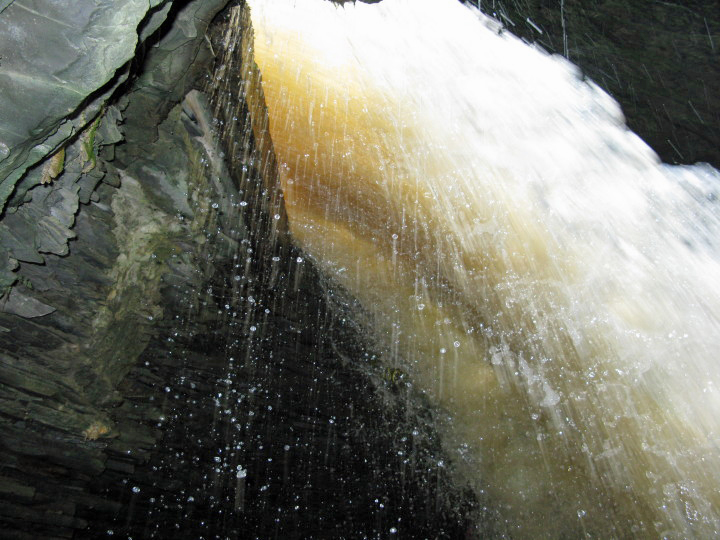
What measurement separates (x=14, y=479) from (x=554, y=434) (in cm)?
445

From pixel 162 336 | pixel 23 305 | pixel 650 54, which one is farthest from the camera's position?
pixel 650 54

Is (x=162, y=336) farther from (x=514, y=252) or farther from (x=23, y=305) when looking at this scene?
(x=514, y=252)

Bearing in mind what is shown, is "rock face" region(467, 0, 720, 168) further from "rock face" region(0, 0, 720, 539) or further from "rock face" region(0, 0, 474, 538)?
"rock face" region(0, 0, 474, 538)

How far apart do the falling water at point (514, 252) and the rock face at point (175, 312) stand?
0.37 m

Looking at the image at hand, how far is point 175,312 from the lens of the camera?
3709 millimetres

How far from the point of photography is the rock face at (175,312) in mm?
2535

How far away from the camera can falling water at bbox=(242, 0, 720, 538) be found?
458 centimetres

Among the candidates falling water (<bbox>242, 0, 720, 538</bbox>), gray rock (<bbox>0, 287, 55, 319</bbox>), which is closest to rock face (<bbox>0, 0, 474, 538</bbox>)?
gray rock (<bbox>0, 287, 55, 319</bbox>)

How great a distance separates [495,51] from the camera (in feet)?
16.1

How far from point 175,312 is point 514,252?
328 cm

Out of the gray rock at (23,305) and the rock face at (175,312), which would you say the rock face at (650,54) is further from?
the gray rock at (23,305)

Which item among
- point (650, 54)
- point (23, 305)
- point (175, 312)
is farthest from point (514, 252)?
point (23, 305)

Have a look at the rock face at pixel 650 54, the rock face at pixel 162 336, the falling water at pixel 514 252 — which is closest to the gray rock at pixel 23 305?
the rock face at pixel 162 336

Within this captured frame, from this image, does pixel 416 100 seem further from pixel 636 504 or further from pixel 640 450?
pixel 636 504
